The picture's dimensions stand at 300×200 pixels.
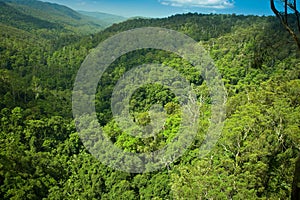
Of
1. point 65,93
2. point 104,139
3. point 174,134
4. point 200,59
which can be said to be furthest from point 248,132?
point 65,93

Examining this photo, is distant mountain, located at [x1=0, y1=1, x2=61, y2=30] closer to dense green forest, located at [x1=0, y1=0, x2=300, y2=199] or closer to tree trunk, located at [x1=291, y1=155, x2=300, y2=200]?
dense green forest, located at [x1=0, y1=0, x2=300, y2=199]

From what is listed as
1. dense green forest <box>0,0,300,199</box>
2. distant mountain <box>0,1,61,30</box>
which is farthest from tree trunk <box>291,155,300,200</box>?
distant mountain <box>0,1,61,30</box>

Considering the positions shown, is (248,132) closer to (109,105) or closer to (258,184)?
(258,184)

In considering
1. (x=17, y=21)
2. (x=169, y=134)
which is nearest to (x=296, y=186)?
(x=169, y=134)

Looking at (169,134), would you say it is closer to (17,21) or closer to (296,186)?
(296,186)

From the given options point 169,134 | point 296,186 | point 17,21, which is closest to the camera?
point 296,186

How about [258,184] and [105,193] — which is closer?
[258,184]

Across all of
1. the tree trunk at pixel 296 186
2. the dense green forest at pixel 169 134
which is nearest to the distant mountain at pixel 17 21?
the dense green forest at pixel 169 134

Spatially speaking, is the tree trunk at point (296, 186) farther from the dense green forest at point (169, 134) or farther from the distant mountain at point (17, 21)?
the distant mountain at point (17, 21)
